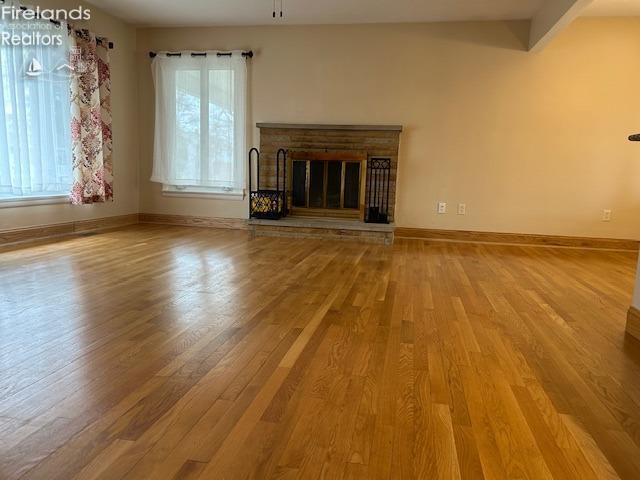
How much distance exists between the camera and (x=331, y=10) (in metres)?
4.63

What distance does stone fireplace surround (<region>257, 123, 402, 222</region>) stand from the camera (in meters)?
5.03

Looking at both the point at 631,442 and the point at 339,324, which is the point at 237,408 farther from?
the point at 631,442

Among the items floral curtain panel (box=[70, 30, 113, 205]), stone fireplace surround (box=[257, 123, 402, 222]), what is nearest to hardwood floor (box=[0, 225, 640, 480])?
floral curtain panel (box=[70, 30, 113, 205])

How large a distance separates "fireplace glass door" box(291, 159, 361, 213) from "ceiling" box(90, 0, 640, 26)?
156cm

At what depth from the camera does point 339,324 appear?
85.7 inches

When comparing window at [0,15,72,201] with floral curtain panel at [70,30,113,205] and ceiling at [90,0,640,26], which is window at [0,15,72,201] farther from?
ceiling at [90,0,640,26]

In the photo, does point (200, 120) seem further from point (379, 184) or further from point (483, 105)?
point (483, 105)

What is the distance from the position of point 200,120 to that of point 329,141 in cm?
163

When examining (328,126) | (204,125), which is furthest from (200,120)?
(328,126)

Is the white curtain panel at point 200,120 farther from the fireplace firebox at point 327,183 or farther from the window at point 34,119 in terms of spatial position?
the window at point 34,119

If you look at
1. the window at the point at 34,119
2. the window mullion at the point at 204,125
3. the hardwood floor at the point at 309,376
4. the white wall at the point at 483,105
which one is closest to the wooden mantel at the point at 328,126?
the white wall at the point at 483,105

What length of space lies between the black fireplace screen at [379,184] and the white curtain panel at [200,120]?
1.57 meters

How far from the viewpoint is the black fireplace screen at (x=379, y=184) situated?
5.05 m

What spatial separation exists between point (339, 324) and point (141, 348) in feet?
2.96
